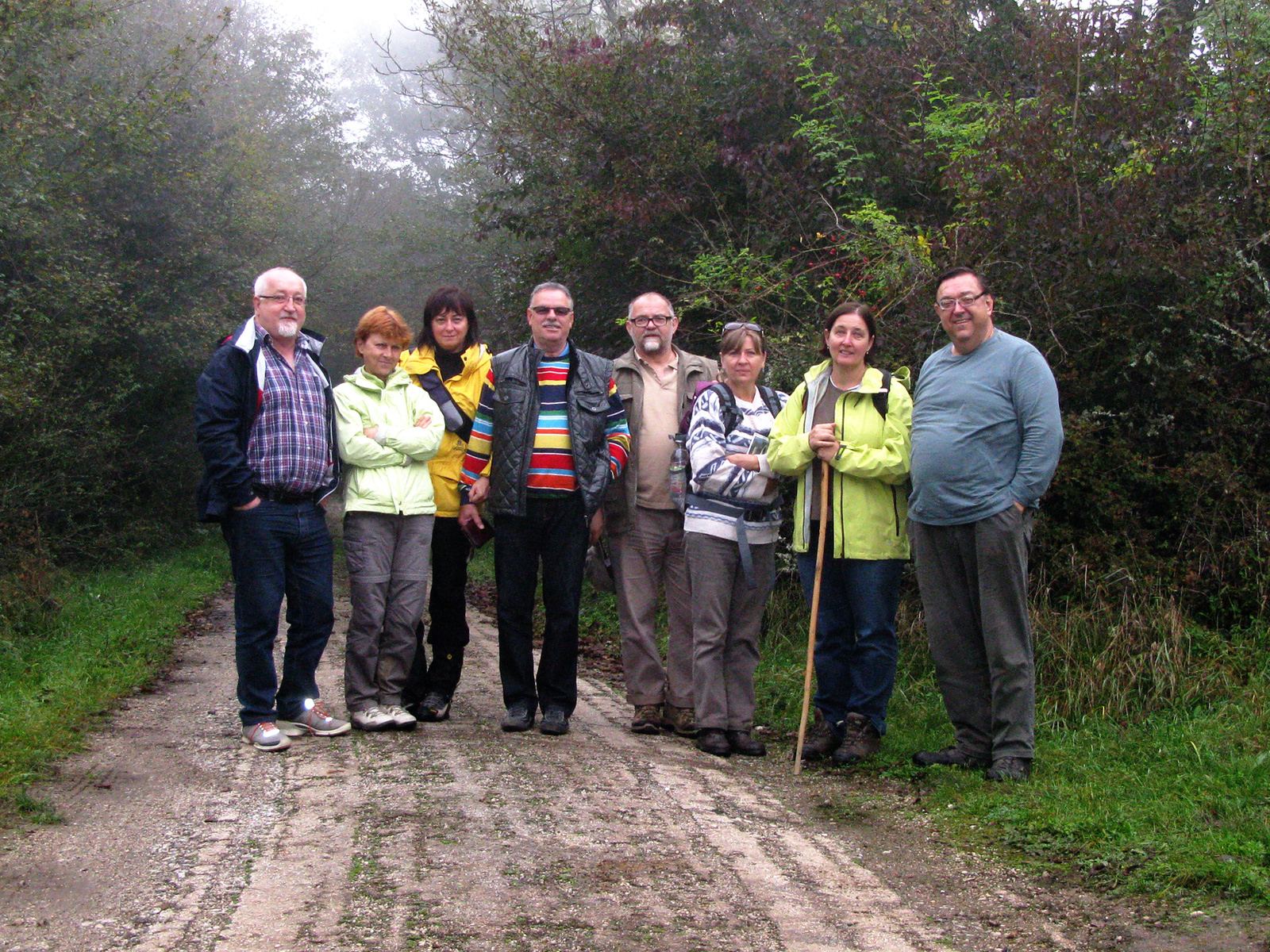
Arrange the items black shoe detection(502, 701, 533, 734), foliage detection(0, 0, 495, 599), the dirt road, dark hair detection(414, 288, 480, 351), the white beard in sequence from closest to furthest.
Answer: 1. the dirt road
2. black shoe detection(502, 701, 533, 734)
3. the white beard
4. dark hair detection(414, 288, 480, 351)
5. foliage detection(0, 0, 495, 599)

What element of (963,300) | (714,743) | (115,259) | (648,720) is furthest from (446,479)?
(115,259)

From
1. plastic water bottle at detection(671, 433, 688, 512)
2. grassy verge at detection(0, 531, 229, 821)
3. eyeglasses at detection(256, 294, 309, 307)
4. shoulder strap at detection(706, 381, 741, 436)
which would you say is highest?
eyeglasses at detection(256, 294, 309, 307)

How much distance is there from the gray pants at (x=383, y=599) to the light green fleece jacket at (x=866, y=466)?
184cm

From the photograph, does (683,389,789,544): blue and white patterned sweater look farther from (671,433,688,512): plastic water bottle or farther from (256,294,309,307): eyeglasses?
(256,294,309,307): eyeglasses

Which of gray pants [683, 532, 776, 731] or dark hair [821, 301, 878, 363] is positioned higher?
dark hair [821, 301, 878, 363]

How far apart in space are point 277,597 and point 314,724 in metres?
0.67

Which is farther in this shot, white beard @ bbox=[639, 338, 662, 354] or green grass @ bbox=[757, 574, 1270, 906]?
white beard @ bbox=[639, 338, 662, 354]

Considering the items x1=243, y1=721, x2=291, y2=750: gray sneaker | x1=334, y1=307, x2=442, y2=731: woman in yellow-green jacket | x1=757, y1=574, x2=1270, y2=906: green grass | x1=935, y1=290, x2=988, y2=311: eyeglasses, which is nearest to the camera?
x1=757, y1=574, x2=1270, y2=906: green grass

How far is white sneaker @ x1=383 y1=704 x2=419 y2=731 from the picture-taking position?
5633 mm

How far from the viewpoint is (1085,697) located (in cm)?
570

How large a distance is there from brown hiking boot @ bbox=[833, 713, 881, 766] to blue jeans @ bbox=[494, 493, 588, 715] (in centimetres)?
137

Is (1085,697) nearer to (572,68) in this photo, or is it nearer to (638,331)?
(638,331)

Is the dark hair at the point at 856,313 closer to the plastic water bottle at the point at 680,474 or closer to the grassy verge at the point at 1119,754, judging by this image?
the plastic water bottle at the point at 680,474

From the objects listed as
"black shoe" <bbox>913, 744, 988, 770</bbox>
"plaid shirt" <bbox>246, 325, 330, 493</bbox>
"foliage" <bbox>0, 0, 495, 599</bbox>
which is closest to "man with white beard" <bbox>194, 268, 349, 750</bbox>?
"plaid shirt" <bbox>246, 325, 330, 493</bbox>
